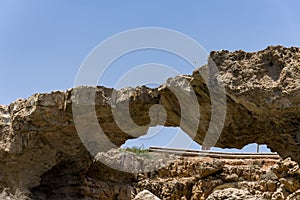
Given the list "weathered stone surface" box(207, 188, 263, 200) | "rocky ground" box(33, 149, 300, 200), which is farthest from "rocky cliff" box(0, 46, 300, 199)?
"weathered stone surface" box(207, 188, 263, 200)

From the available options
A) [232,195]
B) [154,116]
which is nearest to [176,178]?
[154,116]

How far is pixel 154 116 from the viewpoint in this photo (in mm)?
7977

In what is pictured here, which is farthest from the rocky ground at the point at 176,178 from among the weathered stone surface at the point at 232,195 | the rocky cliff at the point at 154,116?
the weathered stone surface at the point at 232,195

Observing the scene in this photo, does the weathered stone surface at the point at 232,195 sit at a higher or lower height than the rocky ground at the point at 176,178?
lower

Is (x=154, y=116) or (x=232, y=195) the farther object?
(x=154, y=116)

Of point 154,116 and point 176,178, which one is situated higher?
point 176,178

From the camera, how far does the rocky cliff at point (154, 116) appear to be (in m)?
6.09

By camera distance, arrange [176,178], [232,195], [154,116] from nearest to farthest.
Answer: [232,195]
[154,116]
[176,178]

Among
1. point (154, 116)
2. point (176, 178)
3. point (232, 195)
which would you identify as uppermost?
point (176, 178)

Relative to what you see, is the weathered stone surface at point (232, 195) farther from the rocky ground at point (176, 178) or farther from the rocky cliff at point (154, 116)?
the rocky ground at point (176, 178)

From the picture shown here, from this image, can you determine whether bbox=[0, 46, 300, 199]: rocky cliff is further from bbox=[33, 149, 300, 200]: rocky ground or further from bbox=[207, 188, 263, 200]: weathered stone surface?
bbox=[207, 188, 263, 200]: weathered stone surface

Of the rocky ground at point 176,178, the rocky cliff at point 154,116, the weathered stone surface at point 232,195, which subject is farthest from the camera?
the rocky ground at point 176,178

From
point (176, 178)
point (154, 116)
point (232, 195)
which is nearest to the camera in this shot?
point (232, 195)

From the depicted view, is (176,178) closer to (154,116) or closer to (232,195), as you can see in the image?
(154,116)
